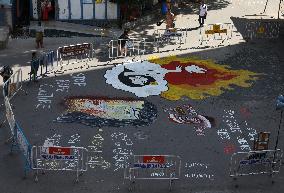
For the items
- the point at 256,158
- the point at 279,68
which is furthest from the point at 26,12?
the point at 256,158

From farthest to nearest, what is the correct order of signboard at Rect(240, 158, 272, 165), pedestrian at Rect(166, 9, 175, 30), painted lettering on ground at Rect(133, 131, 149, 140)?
1. pedestrian at Rect(166, 9, 175, 30)
2. painted lettering on ground at Rect(133, 131, 149, 140)
3. signboard at Rect(240, 158, 272, 165)

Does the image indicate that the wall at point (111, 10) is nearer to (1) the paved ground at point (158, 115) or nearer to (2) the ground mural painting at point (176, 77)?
(1) the paved ground at point (158, 115)

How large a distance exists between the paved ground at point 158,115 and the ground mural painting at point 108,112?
0.15 feet

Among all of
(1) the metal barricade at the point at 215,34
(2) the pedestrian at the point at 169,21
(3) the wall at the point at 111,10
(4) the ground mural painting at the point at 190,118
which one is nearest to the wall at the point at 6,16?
(3) the wall at the point at 111,10

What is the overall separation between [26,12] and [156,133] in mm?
17109

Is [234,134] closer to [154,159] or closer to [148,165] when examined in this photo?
[154,159]

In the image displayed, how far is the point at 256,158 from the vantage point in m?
21.3

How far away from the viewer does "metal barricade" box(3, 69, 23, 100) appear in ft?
83.4

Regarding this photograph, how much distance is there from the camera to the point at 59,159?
20.4m

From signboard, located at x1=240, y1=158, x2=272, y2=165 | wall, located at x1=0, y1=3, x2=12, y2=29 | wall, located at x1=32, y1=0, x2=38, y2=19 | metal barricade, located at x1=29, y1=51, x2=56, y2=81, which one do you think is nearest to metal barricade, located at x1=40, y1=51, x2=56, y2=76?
metal barricade, located at x1=29, y1=51, x2=56, y2=81

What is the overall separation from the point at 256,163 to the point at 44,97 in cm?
1091

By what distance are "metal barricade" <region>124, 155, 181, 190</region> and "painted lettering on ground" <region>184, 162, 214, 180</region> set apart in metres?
0.36

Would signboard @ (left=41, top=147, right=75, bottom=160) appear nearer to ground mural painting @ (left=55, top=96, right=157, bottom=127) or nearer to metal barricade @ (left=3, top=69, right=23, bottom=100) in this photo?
ground mural painting @ (left=55, top=96, right=157, bottom=127)

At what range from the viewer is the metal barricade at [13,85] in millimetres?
25422
